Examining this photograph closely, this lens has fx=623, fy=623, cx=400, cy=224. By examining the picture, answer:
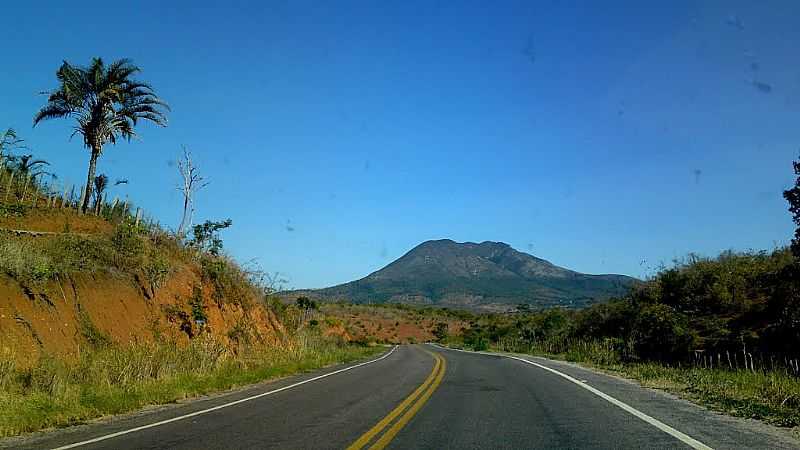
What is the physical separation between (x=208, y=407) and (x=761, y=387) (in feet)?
41.5

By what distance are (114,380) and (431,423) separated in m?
8.53

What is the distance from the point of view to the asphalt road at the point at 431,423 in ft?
29.2

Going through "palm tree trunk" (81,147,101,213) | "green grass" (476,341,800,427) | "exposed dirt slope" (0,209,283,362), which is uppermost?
"palm tree trunk" (81,147,101,213)

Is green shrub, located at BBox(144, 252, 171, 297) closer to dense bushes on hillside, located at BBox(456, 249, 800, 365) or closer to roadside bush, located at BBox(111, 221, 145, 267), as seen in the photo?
roadside bush, located at BBox(111, 221, 145, 267)

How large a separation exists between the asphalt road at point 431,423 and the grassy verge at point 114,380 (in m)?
0.76

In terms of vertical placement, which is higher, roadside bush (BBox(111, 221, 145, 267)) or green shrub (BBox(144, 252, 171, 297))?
roadside bush (BBox(111, 221, 145, 267))

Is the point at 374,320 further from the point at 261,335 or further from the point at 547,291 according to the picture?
the point at 547,291

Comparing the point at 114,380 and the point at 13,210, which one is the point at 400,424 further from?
the point at 13,210

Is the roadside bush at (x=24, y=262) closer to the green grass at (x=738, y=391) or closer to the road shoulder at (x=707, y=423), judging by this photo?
the road shoulder at (x=707, y=423)

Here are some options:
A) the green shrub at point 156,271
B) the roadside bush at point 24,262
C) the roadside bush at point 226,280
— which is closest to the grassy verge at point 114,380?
the roadside bush at point 24,262

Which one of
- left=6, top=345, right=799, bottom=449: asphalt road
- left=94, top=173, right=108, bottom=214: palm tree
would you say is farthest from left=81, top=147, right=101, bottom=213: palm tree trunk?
left=6, top=345, right=799, bottom=449: asphalt road

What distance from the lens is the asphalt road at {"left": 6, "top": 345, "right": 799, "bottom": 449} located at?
8.90 meters

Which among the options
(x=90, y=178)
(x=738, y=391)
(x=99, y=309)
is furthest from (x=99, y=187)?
(x=738, y=391)

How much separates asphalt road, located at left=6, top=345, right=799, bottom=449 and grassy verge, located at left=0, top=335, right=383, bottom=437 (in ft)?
2.48
